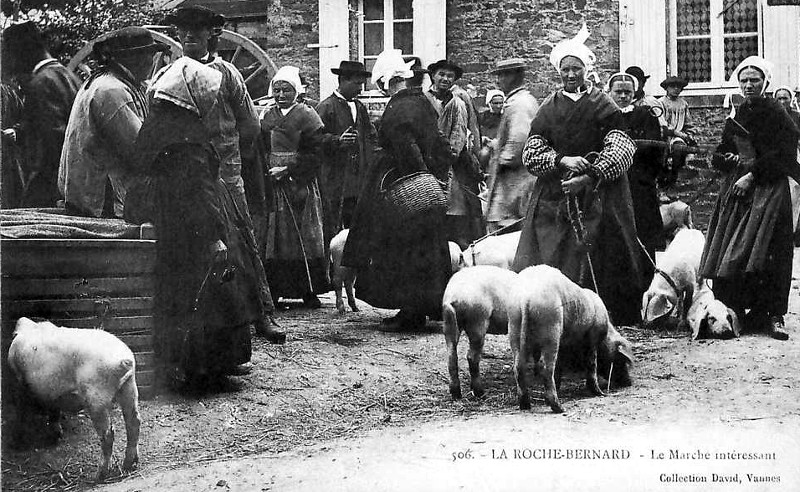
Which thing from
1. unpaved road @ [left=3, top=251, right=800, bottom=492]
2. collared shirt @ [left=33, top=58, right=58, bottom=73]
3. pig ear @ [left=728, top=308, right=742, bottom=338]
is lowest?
unpaved road @ [left=3, top=251, right=800, bottom=492]

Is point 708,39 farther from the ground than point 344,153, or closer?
farther from the ground

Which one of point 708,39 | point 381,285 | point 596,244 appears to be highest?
point 708,39

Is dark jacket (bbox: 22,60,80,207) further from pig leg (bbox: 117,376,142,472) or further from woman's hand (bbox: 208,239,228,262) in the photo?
pig leg (bbox: 117,376,142,472)

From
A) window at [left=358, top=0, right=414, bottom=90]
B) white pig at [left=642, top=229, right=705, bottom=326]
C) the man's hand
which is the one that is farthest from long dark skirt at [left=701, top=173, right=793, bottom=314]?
window at [left=358, top=0, right=414, bottom=90]

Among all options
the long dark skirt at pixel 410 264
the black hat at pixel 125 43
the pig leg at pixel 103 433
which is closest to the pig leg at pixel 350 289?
the long dark skirt at pixel 410 264

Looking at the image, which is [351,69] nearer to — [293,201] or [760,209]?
[293,201]

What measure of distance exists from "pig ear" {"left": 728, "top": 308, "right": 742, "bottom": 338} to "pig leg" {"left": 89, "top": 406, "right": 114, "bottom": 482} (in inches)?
137

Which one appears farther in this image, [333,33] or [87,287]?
[333,33]

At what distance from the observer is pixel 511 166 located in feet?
23.2

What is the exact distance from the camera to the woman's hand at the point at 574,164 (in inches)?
205

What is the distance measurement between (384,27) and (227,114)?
179 inches

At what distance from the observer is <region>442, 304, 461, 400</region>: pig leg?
4473 millimetres

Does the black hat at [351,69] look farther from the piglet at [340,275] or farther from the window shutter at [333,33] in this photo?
the piglet at [340,275]

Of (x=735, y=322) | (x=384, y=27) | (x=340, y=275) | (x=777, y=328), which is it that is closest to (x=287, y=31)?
(x=384, y=27)
